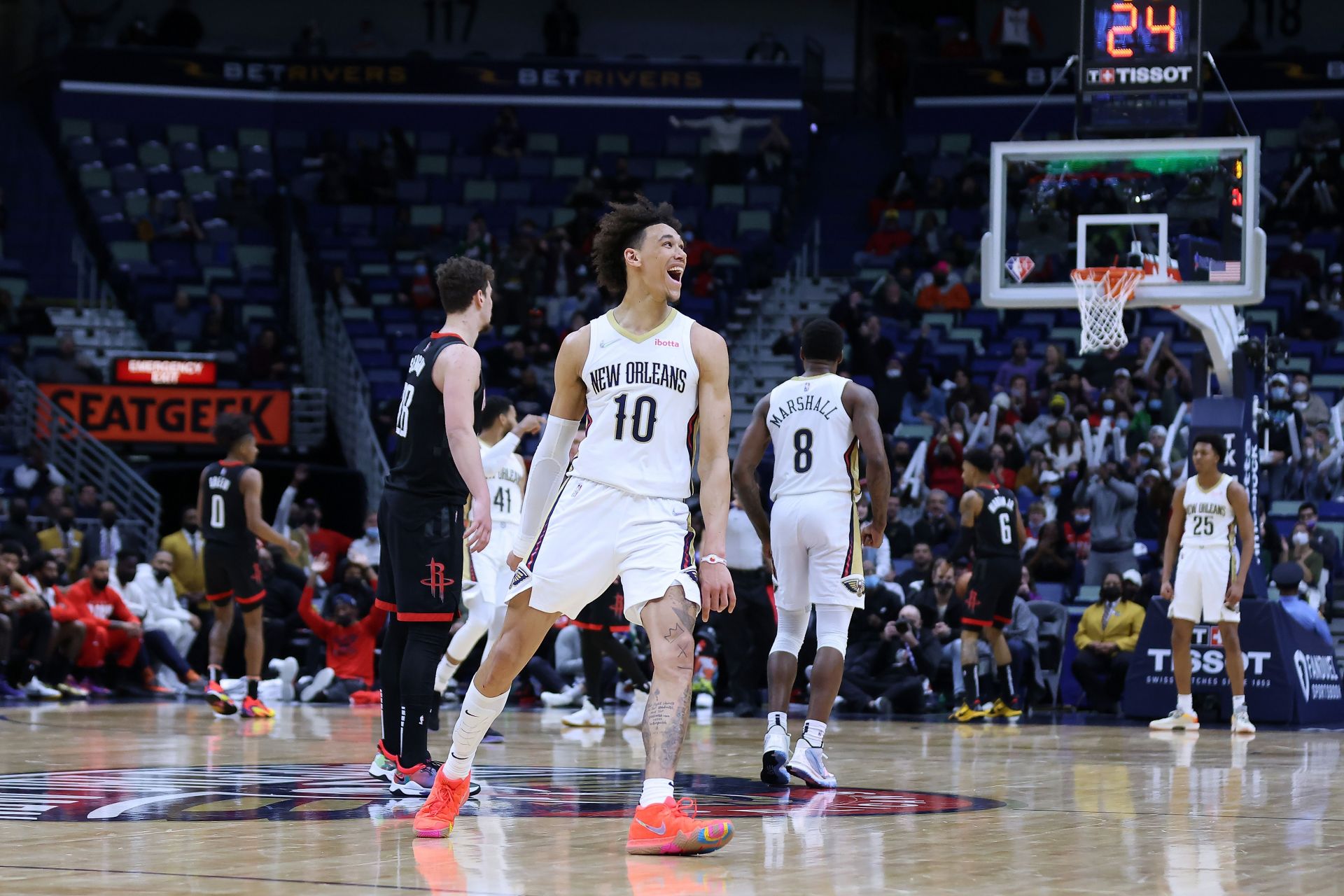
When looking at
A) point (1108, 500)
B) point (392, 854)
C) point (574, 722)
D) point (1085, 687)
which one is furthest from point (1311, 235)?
point (392, 854)

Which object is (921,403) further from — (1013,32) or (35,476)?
(35,476)

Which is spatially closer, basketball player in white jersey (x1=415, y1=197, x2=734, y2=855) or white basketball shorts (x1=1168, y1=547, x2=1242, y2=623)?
basketball player in white jersey (x1=415, y1=197, x2=734, y2=855)

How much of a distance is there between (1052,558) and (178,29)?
739 inches

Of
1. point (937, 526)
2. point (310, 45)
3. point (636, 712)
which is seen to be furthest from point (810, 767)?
point (310, 45)

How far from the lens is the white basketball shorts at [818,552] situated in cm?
834

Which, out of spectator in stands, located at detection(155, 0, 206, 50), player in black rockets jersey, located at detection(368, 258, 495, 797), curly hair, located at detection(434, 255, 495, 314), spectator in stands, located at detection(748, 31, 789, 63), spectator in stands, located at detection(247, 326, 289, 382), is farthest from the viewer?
spectator in stands, located at detection(748, 31, 789, 63)

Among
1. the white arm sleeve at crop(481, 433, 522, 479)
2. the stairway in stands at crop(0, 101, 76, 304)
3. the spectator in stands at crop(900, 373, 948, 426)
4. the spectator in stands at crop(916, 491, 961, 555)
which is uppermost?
the stairway in stands at crop(0, 101, 76, 304)

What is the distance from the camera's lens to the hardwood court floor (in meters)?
4.88

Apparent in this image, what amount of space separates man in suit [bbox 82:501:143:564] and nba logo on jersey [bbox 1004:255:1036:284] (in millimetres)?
9593

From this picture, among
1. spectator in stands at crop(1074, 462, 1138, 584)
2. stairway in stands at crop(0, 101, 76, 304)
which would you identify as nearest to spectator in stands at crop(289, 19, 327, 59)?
stairway in stands at crop(0, 101, 76, 304)

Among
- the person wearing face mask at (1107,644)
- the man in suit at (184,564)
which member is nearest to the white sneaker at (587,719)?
the person wearing face mask at (1107,644)

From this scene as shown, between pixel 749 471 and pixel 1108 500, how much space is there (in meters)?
9.36

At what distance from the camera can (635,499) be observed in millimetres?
5773

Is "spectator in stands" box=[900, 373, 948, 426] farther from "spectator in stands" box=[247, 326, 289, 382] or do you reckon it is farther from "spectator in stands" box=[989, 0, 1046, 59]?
"spectator in stands" box=[989, 0, 1046, 59]
